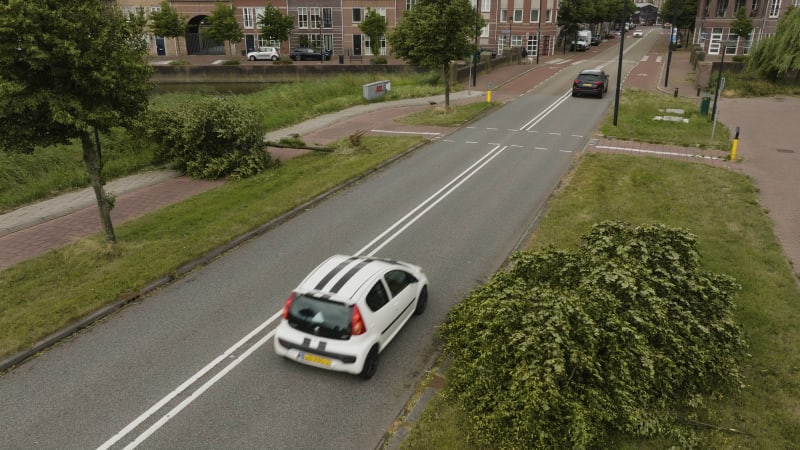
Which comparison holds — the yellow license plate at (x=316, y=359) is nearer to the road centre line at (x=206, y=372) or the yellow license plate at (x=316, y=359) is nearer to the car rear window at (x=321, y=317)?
the car rear window at (x=321, y=317)

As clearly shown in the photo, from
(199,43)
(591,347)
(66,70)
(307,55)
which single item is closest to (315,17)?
(307,55)

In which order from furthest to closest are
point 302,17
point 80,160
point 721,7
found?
point 302,17 → point 721,7 → point 80,160

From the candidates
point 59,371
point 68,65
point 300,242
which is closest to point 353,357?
point 59,371

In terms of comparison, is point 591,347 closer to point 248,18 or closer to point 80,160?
point 80,160

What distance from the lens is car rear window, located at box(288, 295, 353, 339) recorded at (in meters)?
7.96

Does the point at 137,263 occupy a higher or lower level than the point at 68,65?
lower

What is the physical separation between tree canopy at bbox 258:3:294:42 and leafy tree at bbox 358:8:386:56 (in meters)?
7.68

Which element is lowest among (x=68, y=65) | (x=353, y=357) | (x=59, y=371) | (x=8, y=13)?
(x=59, y=371)

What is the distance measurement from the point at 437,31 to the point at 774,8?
161ft

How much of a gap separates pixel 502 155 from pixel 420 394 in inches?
569

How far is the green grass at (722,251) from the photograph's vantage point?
712 centimetres

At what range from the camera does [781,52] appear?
36.2 meters

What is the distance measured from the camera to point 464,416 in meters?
7.30

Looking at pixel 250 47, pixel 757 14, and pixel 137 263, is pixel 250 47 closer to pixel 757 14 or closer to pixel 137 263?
pixel 757 14
